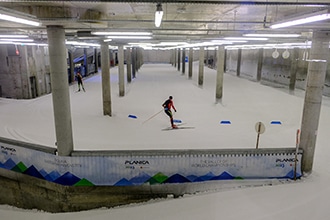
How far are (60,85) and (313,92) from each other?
24.7 ft

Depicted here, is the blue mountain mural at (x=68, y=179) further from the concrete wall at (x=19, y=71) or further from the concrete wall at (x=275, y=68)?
the concrete wall at (x=275, y=68)

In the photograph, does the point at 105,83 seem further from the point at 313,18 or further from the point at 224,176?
the point at 313,18

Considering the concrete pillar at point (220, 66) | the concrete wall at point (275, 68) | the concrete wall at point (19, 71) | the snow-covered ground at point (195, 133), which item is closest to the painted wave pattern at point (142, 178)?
the snow-covered ground at point (195, 133)

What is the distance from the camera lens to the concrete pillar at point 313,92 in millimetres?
7555

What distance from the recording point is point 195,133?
1123 centimetres

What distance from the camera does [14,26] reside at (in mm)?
8633

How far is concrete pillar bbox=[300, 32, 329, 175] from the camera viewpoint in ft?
24.8

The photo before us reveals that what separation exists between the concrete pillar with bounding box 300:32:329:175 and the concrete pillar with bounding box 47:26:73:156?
723 cm

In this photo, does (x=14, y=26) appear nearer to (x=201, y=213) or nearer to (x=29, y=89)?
(x=201, y=213)

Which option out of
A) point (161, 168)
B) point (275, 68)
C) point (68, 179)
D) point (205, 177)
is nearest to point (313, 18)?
point (205, 177)

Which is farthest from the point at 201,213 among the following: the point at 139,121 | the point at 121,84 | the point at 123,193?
the point at 121,84

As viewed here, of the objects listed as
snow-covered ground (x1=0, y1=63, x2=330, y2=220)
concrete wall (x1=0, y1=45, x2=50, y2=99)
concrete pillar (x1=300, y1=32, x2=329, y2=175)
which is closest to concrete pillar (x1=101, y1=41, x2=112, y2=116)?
snow-covered ground (x1=0, y1=63, x2=330, y2=220)

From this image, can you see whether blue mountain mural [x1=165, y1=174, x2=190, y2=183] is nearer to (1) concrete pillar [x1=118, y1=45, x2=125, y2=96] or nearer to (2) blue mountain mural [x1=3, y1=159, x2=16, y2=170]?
(2) blue mountain mural [x1=3, y1=159, x2=16, y2=170]

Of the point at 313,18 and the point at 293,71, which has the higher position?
the point at 313,18
